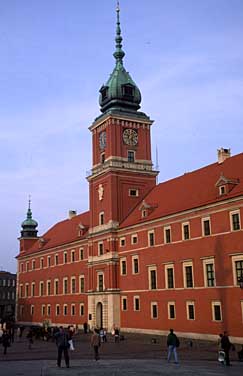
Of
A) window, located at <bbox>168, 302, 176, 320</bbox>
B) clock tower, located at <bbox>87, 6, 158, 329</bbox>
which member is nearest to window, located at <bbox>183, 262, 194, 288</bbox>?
window, located at <bbox>168, 302, 176, 320</bbox>

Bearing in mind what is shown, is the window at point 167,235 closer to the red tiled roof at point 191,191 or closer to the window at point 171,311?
the red tiled roof at point 191,191

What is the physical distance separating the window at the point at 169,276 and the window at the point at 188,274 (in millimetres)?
1846

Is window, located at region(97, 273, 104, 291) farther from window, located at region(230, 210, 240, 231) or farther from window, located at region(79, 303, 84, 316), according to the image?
window, located at region(230, 210, 240, 231)

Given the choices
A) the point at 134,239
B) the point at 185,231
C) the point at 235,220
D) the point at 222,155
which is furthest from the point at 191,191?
the point at 235,220

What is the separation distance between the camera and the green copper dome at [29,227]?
83812 millimetres

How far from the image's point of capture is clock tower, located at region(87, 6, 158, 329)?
51156 millimetres

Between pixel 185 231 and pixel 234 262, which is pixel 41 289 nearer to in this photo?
pixel 185 231

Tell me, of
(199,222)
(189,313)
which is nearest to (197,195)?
(199,222)

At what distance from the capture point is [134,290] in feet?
155

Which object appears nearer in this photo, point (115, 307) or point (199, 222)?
point (199, 222)

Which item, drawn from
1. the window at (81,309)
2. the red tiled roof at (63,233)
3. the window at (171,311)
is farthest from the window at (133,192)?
the window at (171,311)

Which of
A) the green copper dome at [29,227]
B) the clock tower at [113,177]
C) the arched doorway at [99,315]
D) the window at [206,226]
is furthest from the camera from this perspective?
the green copper dome at [29,227]

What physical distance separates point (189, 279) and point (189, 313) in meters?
2.71

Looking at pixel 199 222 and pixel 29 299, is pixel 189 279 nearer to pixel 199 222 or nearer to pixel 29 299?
pixel 199 222
